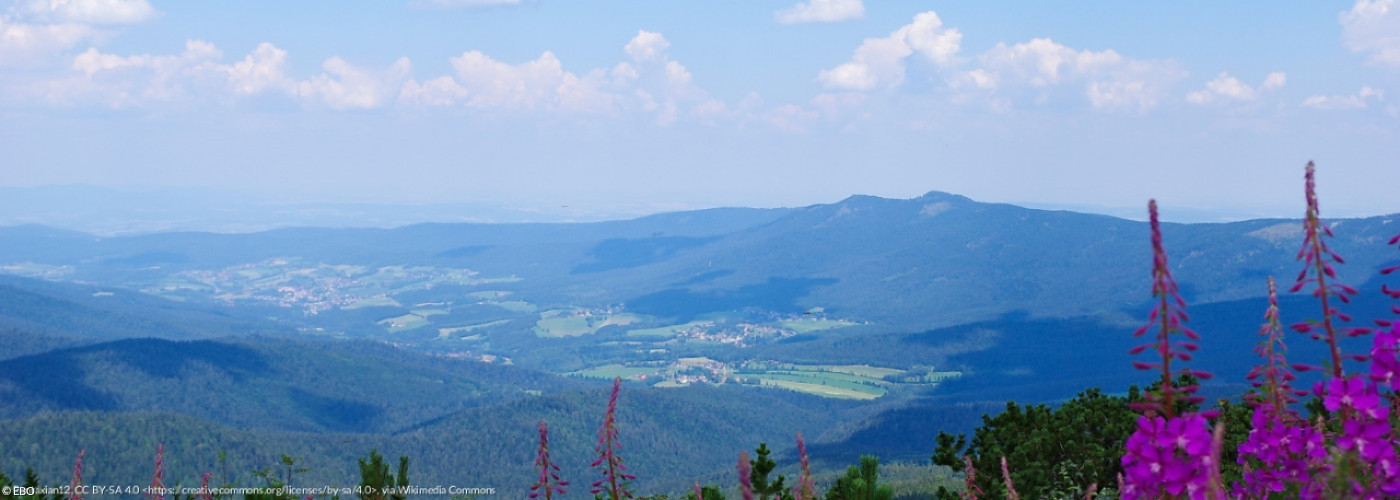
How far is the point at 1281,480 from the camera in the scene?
4.71m

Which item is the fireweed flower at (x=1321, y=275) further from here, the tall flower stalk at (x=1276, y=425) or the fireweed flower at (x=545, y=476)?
the fireweed flower at (x=545, y=476)

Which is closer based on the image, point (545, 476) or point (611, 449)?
point (611, 449)

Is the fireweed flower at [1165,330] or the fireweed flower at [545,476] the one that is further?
the fireweed flower at [545,476]

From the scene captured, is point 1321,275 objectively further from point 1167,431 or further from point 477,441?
point 477,441

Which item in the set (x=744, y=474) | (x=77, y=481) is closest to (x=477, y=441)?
(x=77, y=481)

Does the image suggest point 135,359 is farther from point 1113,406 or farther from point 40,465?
point 1113,406

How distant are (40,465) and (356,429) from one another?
285 ft

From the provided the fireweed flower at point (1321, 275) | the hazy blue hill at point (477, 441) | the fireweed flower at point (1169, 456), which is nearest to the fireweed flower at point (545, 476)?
the fireweed flower at point (1169, 456)

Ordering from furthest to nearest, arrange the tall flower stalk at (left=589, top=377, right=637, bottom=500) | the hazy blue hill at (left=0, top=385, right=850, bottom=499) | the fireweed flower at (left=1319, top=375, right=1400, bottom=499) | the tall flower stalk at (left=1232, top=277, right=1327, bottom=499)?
the hazy blue hill at (left=0, top=385, right=850, bottom=499)
the tall flower stalk at (left=589, top=377, right=637, bottom=500)
the tall flower stalk at (left=1232, top=277, right=1327, bottom=499)
the fireweed flower at (left=1319, top=375, right=1400, bottom=499)

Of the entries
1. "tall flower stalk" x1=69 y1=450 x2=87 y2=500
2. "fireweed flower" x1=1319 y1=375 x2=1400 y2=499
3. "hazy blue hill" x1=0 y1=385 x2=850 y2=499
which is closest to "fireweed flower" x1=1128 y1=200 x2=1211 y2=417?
"fireweed flower" x1=1319 y1=375 x2=1400 y2=499

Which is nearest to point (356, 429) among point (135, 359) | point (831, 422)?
point (135, 359)

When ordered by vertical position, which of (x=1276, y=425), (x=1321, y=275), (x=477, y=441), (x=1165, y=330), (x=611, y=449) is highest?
(x=1321, y=275)

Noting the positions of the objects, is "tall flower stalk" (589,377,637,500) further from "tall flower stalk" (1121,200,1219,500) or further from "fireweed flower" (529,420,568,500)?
"tall flower stalk" (1121,200,1219,500)

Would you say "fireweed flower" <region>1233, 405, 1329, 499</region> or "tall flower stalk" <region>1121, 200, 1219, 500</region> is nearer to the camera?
"tall flower stalk" <region>1121, 200, 1219, 500</region>
